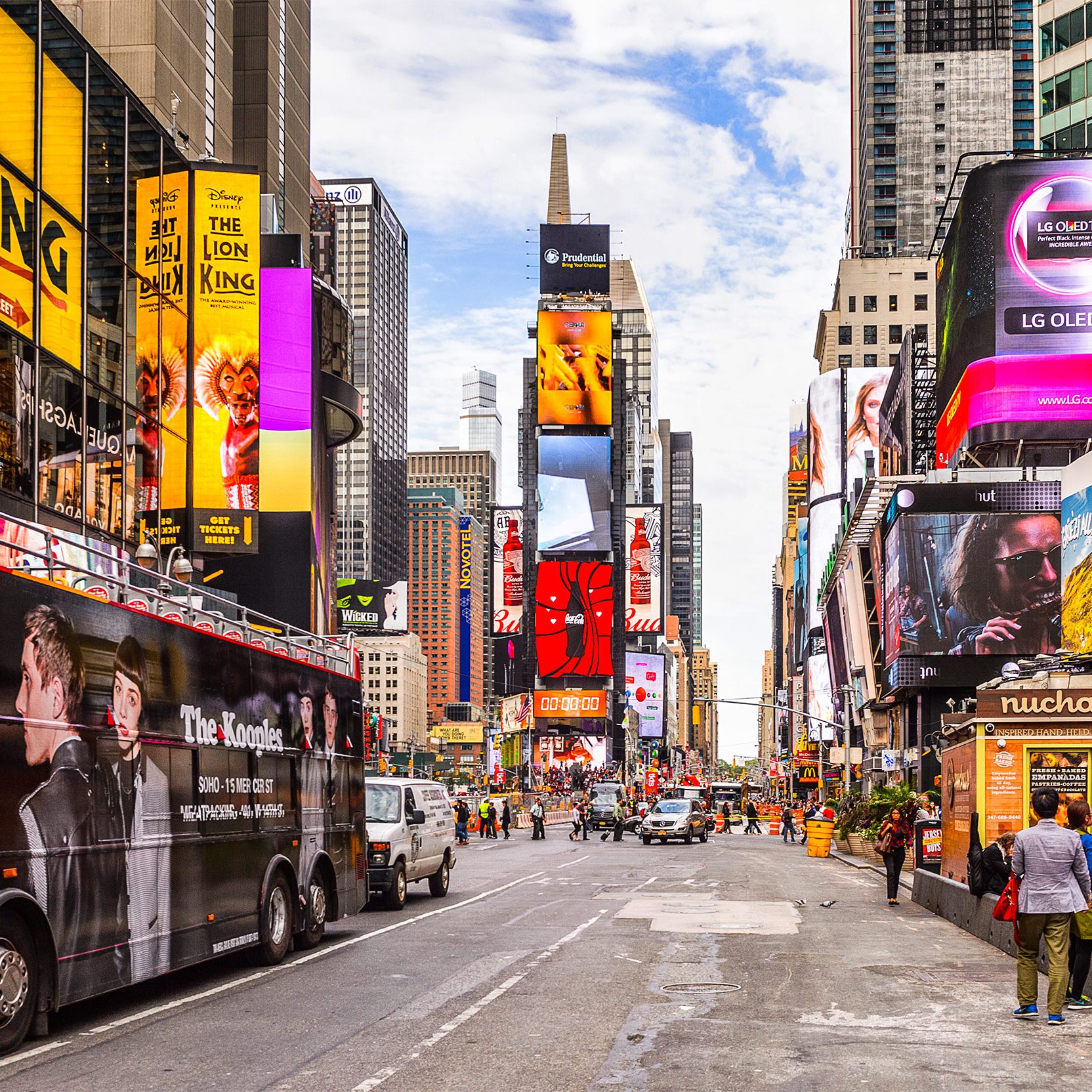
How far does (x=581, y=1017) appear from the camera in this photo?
487 inches

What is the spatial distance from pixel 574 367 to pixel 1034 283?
111 meters

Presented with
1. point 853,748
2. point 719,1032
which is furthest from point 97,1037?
point 853,748

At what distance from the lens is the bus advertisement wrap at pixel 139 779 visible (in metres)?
10.8

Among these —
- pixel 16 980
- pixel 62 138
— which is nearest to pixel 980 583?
pixel 62 138

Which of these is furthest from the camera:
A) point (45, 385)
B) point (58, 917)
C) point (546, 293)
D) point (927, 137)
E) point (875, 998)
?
point (546, 293)

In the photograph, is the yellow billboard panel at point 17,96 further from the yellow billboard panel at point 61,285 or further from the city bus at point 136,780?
the city bus at point 136,780

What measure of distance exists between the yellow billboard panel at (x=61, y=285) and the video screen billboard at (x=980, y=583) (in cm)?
3554

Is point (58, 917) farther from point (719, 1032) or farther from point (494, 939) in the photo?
point (494, 939)

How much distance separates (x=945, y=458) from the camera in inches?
2517

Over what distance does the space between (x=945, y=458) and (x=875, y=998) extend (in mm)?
52753

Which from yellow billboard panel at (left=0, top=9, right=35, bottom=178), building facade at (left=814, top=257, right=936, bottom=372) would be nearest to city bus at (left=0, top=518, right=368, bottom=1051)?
yellow billboard panel at (left=0, top=9, right=35, bottom=178)

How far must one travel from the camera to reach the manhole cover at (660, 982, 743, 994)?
1402 cm

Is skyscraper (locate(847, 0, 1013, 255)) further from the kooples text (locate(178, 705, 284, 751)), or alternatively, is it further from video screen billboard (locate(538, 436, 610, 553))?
the kooples text (locate(178, 705, 284, 751))

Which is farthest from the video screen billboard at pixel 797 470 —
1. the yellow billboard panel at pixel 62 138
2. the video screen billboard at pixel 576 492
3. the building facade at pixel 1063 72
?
the yellow billboard panel at pixel 62 138
